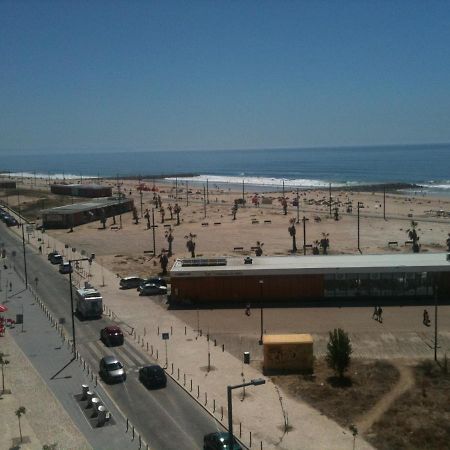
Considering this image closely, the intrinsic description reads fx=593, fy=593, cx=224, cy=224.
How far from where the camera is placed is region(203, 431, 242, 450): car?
16.2 meters

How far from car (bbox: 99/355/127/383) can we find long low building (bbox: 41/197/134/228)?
157ft

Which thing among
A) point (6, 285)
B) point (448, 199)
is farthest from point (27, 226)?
point (448, 199)

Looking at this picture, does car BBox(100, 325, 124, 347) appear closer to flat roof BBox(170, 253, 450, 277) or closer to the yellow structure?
the yellow structure

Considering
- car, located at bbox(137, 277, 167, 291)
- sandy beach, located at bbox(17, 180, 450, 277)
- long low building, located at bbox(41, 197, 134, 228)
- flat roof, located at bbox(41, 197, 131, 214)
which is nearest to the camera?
car, located at bbox(137, 277, 167, 291)

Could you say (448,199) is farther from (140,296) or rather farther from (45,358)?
(45,358)

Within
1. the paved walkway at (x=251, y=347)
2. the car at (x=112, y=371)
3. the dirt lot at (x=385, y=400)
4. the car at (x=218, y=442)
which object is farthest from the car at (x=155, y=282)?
the car at (x=218, y=442)

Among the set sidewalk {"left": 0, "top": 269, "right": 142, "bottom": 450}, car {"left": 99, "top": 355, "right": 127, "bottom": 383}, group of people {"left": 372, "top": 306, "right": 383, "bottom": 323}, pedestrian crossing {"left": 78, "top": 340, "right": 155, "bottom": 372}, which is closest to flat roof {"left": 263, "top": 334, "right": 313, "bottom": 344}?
pedestrian crossing {"left": 78, "top": 340, "right": 155, "bottom": 372}

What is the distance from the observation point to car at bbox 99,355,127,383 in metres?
21.8

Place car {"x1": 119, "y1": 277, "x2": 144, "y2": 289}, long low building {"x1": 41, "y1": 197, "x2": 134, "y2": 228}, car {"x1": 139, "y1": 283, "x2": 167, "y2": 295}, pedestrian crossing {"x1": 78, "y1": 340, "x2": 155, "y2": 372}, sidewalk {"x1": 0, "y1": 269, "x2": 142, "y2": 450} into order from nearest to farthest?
1. sidewalk {"x1": 0, "y1": 269, "x2": 142, "y2": 450}
2. pedestrian crossing {"x1": 78, "y1": 340, "x2": 155, "y2": 372}
3. car {"x1": 139, "y1": 283, "x2": 167, "y2": 295}
4. car {"x1": 119, "y1": 277, "x2": 144, "y2": 289}
5. long low building {"x1": 41, "y1": 197, "x2": 134, "y2": 228}

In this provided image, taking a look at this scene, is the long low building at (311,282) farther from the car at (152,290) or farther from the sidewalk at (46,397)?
the sidewalk at (46,397)

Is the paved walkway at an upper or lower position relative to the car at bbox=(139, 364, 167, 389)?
lower

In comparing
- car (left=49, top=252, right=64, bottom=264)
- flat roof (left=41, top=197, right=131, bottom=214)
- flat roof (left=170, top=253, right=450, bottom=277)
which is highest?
flat roof (left=41, top=197, right=131, bottom=214)

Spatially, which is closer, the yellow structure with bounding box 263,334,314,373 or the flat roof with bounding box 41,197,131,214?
the yellow structure with bounding box 263,334,314,373

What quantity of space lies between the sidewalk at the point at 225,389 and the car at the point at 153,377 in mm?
787
